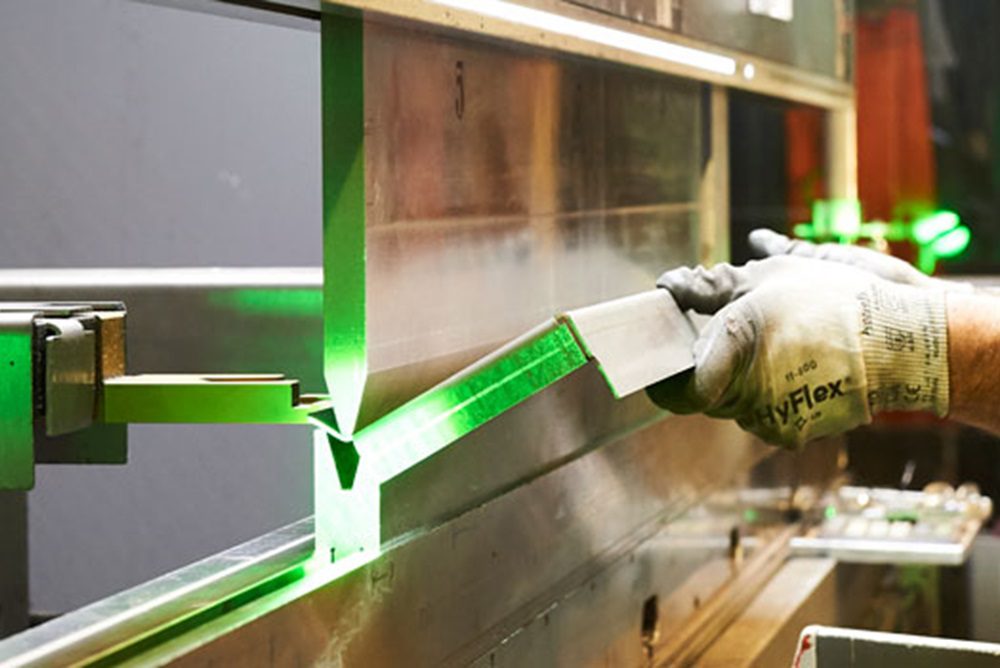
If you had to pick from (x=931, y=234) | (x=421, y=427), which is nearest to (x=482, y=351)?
(x=421, y=427)

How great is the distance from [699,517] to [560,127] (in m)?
0.80

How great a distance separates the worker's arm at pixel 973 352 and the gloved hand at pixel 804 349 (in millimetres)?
12

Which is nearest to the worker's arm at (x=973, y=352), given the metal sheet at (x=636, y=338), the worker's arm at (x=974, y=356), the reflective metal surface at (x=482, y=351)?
the worker's arm at (x=974, y=356)

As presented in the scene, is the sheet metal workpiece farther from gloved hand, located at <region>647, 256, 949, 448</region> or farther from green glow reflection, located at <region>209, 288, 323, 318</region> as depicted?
green glow reflection, located at <region>209, 288, 323, 318</region>

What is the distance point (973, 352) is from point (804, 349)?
19 centimetres

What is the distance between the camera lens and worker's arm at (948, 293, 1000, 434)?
1466 mm

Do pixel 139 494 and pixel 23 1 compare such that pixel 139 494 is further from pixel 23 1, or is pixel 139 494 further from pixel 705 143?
pixel 705 143

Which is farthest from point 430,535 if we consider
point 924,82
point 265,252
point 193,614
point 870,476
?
point 924,82

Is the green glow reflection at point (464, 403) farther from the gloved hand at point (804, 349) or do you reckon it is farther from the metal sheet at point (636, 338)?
the gloved hand at point (804, 349)

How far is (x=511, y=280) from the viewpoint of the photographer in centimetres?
165

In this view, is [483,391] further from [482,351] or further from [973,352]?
[973,352]

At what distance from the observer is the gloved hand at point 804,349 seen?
4.57 feet

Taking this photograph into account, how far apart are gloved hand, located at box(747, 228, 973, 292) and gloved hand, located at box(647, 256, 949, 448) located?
0.38ft

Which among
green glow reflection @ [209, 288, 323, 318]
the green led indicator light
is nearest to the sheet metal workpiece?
green glow reflection @ [209, 288, 323, 318]
